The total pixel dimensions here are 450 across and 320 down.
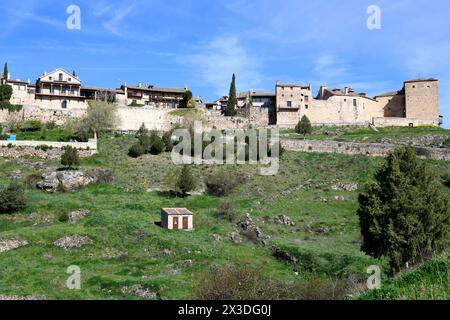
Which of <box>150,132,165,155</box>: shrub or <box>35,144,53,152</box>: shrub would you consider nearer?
<box>35,144,53,152</box>: shrub

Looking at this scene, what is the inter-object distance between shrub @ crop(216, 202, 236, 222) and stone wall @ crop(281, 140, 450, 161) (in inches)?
961

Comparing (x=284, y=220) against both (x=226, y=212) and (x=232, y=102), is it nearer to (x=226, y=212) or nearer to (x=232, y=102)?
(x=226, y=212)

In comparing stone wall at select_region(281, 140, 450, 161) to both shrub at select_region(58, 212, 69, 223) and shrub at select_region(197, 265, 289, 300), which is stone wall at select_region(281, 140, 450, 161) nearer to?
shrub at select_region(58, 212, 69, 223)

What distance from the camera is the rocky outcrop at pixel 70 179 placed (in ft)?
162

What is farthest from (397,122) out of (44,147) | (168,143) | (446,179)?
(44,147)

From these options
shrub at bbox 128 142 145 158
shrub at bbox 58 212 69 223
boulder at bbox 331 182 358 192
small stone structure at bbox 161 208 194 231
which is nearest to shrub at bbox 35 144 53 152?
shrub at bbox 128 142 145 158

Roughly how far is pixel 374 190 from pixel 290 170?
29.0 metres

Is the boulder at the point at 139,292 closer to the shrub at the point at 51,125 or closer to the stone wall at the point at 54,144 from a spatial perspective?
the stone wall at the point at 54,144

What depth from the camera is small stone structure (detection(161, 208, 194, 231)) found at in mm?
40003

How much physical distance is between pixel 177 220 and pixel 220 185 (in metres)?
13.0

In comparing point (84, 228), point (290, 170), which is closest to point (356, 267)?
point (84, 228)

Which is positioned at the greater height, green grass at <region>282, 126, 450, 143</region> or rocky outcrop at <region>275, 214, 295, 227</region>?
green grass at <region>282, 126, 450, 143</region>

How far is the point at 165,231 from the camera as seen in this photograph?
39125 millimetres

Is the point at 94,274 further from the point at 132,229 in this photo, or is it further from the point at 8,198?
the point at 8,198
